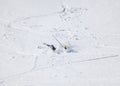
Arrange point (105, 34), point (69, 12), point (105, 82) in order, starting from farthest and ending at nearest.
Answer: point (69, 12) → point (105, 34) → point (105, 82)

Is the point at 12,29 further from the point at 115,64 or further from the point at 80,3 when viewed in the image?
the point at 115,64

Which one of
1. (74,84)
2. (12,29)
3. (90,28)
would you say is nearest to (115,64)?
(74,84)

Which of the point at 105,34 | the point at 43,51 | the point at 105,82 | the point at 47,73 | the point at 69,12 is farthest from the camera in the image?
the point at 69,12

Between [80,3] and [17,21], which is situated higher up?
[80,3]

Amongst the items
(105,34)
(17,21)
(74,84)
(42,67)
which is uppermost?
(17,21)

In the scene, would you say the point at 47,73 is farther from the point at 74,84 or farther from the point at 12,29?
the point at 12,29

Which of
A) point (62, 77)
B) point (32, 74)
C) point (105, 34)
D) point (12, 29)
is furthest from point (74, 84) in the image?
point (12, 29)

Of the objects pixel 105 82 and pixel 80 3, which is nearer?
pixel 105 82
